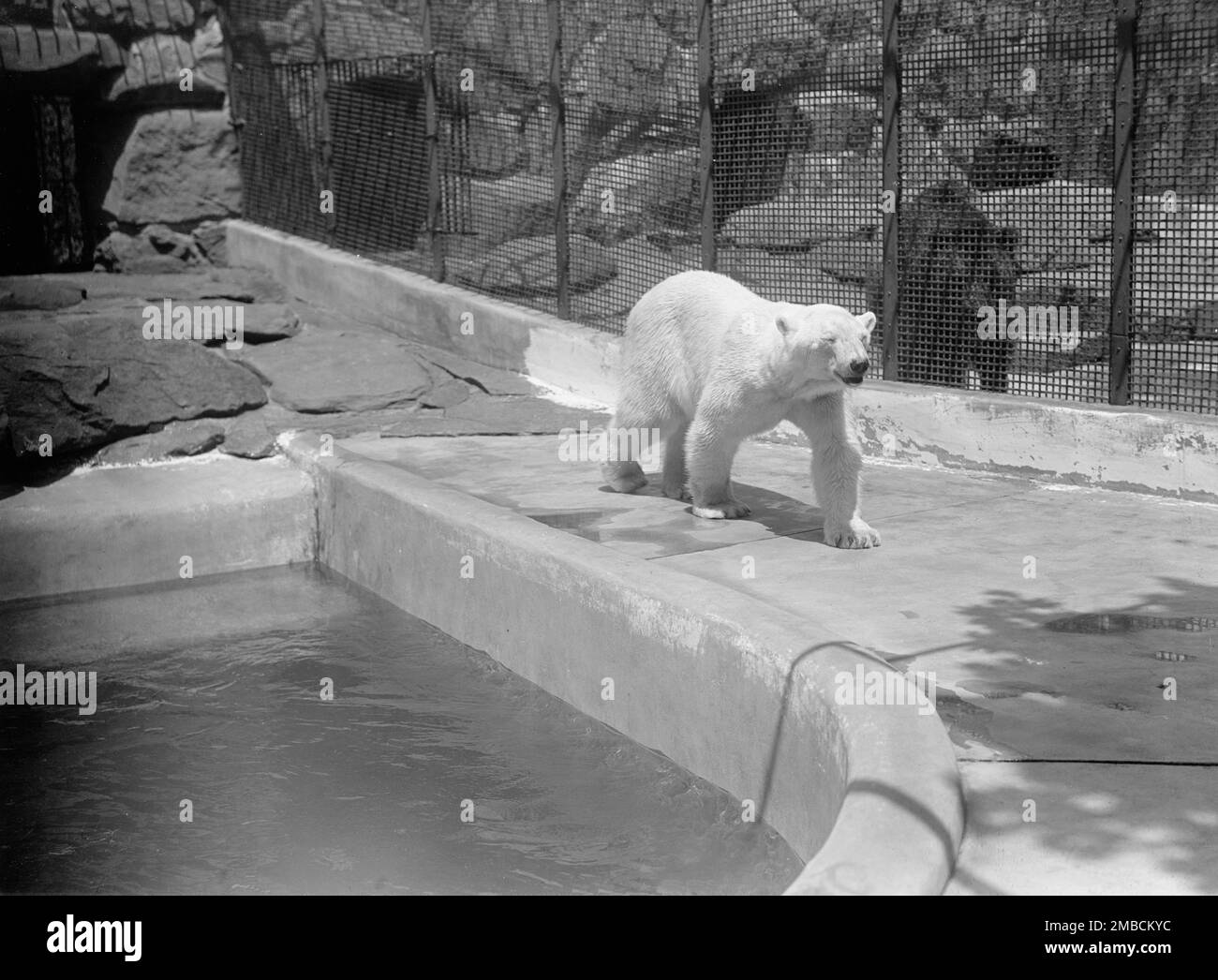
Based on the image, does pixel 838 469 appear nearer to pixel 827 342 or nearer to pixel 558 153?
pixel 827 342

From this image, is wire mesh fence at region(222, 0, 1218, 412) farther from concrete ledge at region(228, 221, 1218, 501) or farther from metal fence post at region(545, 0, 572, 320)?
concrete ledge at region(228, 221, 1218, 501)

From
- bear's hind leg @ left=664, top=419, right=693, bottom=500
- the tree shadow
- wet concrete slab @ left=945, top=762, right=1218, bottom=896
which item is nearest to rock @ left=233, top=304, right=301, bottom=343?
bear's hind leg @ left=664, top=419, right=693, bottom=500

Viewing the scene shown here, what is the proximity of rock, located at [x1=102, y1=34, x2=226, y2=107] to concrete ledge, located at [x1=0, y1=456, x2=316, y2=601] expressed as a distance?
5.75 metres

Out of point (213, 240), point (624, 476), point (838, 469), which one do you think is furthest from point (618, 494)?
point (213, 240)

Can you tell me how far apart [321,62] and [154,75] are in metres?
1.84

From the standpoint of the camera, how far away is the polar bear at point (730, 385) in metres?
5.80

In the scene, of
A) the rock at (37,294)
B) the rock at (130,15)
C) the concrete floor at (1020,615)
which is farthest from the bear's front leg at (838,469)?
the rock at (130,15)

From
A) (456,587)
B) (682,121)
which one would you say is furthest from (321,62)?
(456,587)

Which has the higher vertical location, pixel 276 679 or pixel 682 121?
pixel 682 121

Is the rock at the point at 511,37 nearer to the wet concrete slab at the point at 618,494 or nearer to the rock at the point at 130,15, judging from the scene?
the wet concrete slab at the point at 618,494

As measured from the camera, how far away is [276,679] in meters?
6.54

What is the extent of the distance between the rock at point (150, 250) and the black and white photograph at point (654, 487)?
1.35 m

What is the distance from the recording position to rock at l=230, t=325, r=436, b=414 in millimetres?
9430
